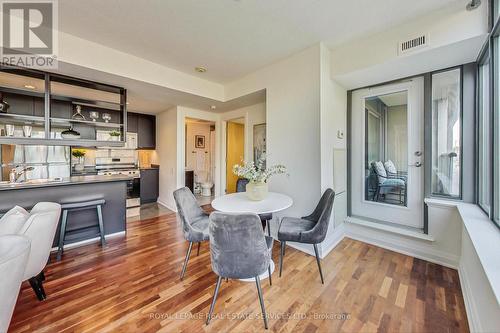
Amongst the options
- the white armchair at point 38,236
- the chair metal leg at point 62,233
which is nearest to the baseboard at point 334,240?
the white armchair at point 38,236

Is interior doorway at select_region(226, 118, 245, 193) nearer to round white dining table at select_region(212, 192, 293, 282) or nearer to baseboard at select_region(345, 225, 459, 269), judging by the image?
round white dining table at select_region(212, 192, 293, 282)

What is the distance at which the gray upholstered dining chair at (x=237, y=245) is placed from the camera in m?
1.40

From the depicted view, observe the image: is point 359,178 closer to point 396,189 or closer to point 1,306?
point 396,189

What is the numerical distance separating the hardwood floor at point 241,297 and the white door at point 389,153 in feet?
2.15

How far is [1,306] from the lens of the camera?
96 centimetres

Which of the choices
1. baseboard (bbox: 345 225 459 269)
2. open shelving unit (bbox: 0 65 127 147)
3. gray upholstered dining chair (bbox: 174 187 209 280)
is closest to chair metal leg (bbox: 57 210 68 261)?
open shelving unit (bbox: 0 65 127 147)

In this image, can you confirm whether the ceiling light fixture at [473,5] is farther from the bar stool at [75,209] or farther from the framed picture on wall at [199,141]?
the framed picture on wall at [199,141]

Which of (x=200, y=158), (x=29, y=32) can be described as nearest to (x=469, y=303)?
(x=29, y=32)

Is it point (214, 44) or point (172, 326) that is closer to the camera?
point (172, 326)

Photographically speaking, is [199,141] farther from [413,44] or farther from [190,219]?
[413,44]

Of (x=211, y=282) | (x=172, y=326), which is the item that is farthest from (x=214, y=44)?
(x=172, y=326)

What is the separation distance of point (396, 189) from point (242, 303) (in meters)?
2.54

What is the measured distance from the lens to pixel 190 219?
2.39 meters

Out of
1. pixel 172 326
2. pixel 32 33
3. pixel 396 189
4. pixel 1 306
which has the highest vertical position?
pixel 32 33
